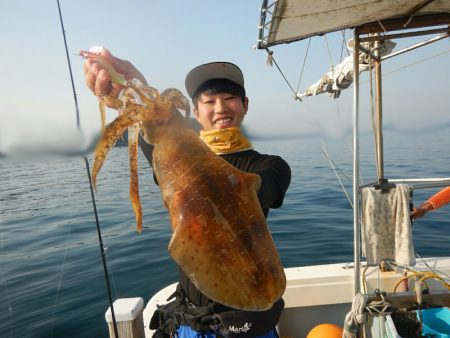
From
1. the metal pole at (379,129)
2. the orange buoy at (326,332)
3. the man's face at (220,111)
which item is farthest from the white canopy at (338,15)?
the orange buoy at (326,332)

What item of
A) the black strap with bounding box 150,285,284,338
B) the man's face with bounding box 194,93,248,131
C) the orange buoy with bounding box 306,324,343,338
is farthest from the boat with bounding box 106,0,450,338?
the man's face with bounding box 194,93,248,131

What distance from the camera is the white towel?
176 inches

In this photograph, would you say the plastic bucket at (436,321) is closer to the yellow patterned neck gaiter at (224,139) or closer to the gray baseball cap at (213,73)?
the yellow patterned neck gaiter at (224,139)

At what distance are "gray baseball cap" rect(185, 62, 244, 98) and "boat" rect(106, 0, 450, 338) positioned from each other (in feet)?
4.95

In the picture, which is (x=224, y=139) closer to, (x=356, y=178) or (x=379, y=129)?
(x=356, y=178)

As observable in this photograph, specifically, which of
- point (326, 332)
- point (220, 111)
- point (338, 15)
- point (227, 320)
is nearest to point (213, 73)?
point (220, 111)

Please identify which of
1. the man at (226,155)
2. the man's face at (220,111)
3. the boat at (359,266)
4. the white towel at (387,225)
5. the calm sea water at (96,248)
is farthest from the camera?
the calm sea water at (96,248)

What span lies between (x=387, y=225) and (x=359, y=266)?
81 cm

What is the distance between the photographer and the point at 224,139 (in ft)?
7.41

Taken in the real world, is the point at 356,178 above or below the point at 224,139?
below

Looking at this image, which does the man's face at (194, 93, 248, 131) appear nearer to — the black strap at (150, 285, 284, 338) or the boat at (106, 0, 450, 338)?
the black strap at (150, 285, 284, 338)

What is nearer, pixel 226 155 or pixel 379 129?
pixel 226 155

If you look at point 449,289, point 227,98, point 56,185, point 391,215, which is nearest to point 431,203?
point 391,215

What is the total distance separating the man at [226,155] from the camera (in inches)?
86.6
